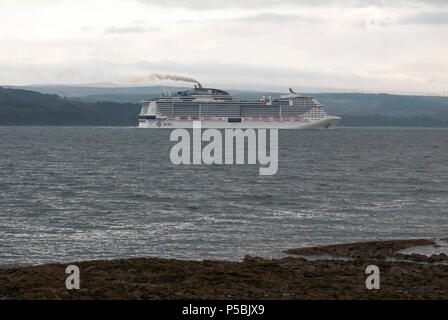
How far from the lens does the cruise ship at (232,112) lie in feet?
592

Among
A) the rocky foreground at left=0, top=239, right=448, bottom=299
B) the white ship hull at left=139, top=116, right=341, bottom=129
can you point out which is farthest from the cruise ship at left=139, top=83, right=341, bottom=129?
the rocky foreground at left=0, top=239, right=448, bottom=299

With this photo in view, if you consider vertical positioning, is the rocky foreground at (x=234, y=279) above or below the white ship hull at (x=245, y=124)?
above

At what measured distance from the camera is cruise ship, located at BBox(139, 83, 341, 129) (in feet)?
592

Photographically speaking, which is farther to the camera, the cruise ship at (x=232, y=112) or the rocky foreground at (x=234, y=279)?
the cruise ship at (x=232, y=112)

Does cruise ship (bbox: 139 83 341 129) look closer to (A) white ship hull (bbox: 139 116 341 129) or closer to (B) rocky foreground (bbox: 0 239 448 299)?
(A) white ship hull (bbox: 139 116 341 129)

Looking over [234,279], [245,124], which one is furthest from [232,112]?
[234,279]

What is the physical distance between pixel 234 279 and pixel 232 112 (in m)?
163

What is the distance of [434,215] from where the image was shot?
3206cm

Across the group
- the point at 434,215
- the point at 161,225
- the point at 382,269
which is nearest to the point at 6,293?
the point at 382,269

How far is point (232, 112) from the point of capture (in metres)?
181

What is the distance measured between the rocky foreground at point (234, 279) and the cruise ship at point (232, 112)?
15886 cm

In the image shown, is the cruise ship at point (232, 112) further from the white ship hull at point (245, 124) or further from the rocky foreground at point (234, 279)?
the rocky foreground at point (234, 279)

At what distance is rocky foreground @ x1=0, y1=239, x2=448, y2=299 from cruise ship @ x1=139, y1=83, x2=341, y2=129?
521ft

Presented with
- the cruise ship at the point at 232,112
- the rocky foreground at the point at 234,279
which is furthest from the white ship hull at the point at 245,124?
the rocky foreground at the point at 234,279
